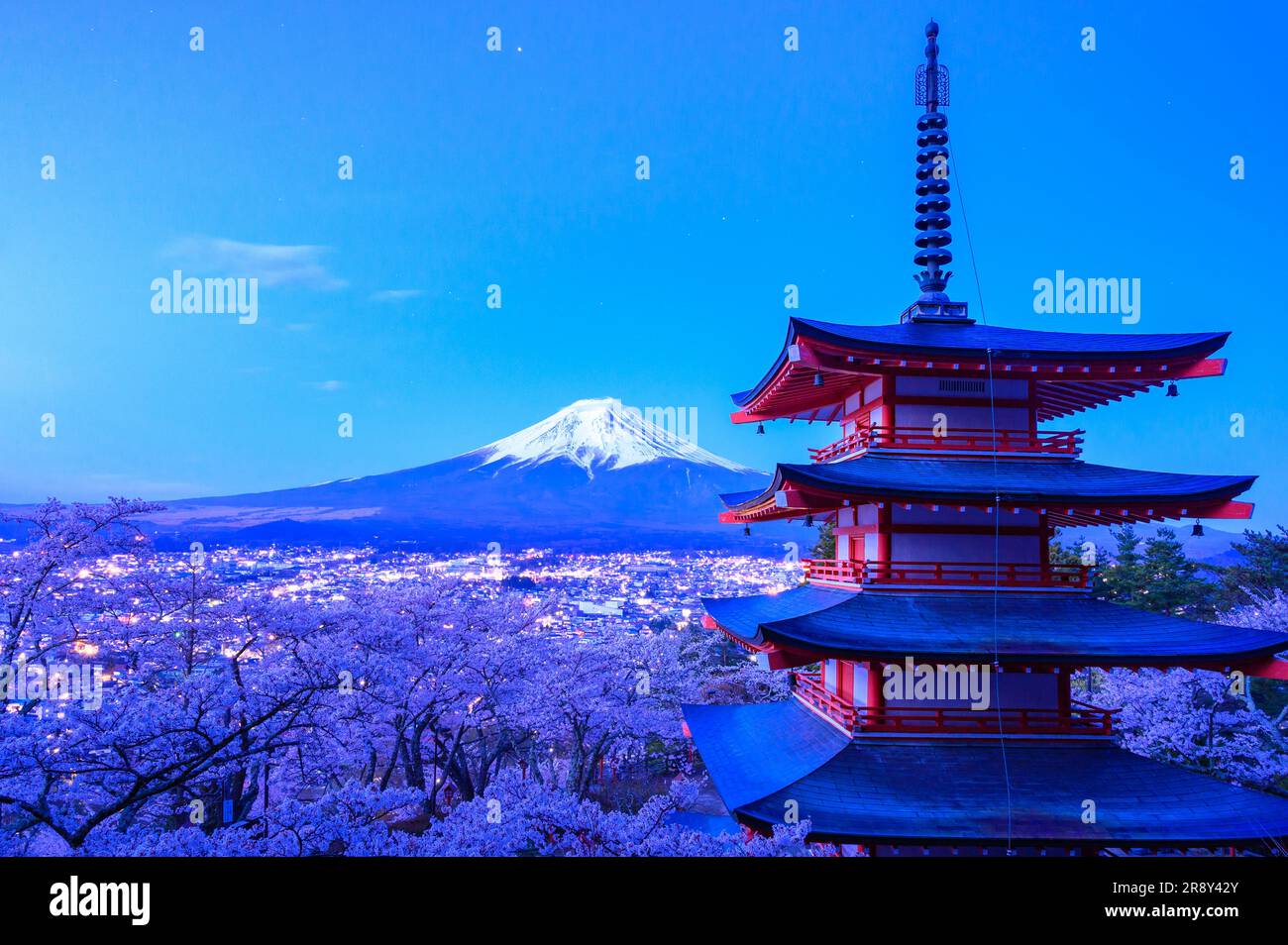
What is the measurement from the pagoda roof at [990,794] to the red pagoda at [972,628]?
0.02 m

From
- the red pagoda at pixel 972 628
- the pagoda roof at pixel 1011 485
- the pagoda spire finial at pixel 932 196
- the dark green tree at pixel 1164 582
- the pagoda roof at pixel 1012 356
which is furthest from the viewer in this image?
the dark green tree at pixel 1164 582

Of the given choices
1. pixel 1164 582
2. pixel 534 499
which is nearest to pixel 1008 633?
pixel 1164 582

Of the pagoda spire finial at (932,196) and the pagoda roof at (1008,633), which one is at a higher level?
the pagoda spire finial at (932,196)

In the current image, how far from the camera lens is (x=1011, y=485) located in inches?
269

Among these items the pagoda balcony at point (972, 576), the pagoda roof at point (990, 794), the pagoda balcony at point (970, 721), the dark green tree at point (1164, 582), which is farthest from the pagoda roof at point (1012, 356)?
the dark green tree at point (1164, 582)

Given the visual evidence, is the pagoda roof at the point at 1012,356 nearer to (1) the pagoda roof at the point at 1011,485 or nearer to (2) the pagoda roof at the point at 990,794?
(1) the pagoda roof at the point at 1011,485


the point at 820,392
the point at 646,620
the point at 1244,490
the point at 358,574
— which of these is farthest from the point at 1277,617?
the point at 358,574

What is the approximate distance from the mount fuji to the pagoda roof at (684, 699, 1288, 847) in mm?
19577

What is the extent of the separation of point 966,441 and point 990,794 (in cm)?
384

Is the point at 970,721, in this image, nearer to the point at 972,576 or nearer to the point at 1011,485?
the point at 972,576

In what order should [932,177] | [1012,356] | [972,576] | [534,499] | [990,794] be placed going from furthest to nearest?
[534,499] → [932,177] → [972,576] → [1012,356] → [990,794]

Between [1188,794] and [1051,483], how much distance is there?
323cm

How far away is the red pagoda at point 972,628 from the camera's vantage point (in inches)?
229

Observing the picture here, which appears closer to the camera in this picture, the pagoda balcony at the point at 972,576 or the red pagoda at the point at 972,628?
the red pagoda at the point at 972,628
